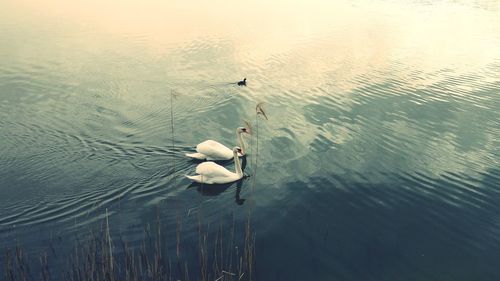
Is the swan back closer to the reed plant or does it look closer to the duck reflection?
the duck reflection

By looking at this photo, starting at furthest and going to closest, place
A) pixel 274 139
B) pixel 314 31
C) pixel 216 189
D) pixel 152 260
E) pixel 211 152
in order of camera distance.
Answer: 1. pixel 314 31
2. pixel 274 139
3. pixel 211 152
4. pixel 216 189
5. pixel 152 260

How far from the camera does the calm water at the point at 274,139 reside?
11.3 meters

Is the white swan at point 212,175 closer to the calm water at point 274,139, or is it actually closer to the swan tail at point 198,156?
the calm water at point 274,139

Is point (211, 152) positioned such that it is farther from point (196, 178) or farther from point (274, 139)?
point (274, 139)

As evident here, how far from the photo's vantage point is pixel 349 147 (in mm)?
16859

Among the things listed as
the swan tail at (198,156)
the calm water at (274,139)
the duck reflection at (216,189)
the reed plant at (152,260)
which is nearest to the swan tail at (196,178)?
the duck reflection at (216,189)

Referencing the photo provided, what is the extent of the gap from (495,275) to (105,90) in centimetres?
1698

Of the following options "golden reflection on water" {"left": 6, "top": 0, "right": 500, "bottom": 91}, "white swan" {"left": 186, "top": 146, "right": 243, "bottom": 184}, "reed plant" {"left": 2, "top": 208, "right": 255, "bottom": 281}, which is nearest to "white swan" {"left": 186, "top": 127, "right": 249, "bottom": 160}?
"white swan" {"left": 186, "top": 146, "right": 243, "bottom": 184}

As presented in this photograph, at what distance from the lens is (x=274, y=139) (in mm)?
17156

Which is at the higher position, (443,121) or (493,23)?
(493,23)

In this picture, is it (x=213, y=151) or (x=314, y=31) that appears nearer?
(x=213, y=151)

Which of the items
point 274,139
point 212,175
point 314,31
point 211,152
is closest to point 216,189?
point 212,175

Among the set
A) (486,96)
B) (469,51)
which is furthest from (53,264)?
(469,51)

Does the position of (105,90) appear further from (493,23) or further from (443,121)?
(493,23)
